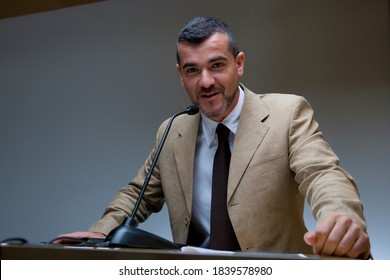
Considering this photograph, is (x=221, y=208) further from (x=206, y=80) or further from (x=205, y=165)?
(x=206, y=80)

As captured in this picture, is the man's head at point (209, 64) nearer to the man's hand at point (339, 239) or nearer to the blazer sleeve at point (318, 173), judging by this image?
the blazer sleeve at point (318, 173)

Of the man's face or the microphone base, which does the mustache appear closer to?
the man's face

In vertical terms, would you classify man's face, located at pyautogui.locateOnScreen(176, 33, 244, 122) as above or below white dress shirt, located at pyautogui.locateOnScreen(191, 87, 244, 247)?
above

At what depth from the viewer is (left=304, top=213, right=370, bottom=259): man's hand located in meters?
0.81

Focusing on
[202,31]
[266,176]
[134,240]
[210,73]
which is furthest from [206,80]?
[134,240]

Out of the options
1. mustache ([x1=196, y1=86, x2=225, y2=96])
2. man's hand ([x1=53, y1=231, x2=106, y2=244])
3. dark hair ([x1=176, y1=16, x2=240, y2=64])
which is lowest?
man's hand ([x1=53, y1=231, x2=106, y2=244])

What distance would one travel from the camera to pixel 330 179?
1.14m

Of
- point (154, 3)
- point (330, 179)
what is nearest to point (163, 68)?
point (154, 3)

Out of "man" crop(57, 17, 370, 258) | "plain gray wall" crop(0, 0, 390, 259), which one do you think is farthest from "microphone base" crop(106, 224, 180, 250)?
"plain gray wall" crop(0, 0, 390, 259)

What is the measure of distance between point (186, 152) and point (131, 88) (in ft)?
5.02

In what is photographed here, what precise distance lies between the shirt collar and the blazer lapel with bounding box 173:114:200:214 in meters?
0.04

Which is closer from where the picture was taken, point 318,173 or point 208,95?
point 318,173

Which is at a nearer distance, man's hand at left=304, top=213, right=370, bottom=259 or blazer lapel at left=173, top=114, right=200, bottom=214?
man's hand at left=304, top=213, right=370, bottom=259

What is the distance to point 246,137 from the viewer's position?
4.98ft
